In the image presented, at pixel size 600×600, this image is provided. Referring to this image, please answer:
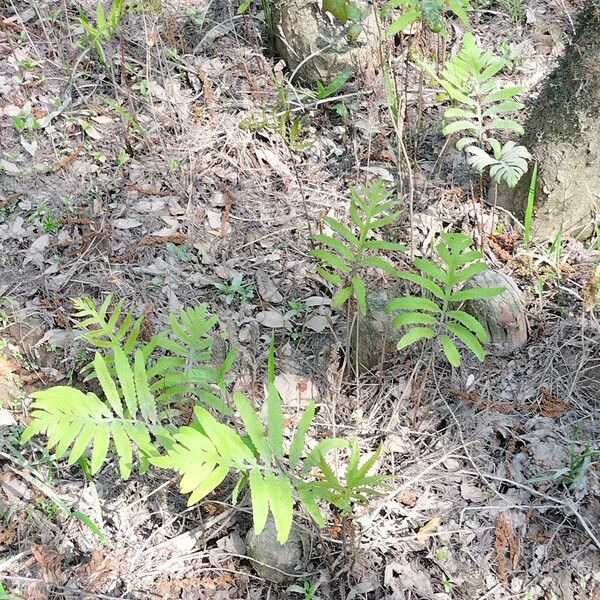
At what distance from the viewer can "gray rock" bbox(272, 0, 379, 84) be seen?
3.82m

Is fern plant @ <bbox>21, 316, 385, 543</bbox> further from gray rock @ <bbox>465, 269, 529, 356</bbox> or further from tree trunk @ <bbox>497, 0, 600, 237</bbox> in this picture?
tree trunk @ <bbox>497, 0, 600, 237</bbox>

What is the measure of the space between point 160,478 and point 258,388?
1.84 ft

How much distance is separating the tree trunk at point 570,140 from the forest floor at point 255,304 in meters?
0.15

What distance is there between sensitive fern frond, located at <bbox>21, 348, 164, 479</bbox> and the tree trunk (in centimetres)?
208

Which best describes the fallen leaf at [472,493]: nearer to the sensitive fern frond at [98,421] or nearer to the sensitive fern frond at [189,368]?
the sensitive fern frond at [189,368]

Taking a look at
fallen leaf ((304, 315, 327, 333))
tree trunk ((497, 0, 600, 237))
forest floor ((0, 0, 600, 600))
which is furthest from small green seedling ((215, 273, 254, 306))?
tree trunk ((497, 0, 600, 237))

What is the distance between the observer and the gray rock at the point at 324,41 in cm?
382

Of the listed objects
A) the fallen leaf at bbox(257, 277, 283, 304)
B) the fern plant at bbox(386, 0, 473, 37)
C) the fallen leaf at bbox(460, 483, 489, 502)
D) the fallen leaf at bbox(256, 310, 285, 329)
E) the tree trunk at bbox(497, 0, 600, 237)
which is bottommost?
the fallen leaf at bbox(460, 483, 489, 502)

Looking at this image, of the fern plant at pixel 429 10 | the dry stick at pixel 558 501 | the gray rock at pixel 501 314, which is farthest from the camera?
the gray rock at pixel 501 314

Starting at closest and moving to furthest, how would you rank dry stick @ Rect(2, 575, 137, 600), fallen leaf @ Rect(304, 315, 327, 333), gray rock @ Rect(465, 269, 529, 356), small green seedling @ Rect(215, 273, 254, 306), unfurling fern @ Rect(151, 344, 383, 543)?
unfurling fern @ Rect(151, 344, 383, 543) < dry stick @ Rect(2, 575, 137, 600) < gray rock @ Rect(465, 269, 529, 356) < fallen leaf @ Rect(304, 315, 327, 333) < small green seedling @ Rect(215, 273, 254, 306)

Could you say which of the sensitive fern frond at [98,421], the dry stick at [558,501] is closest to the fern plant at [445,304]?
the dry stick at [558,501]

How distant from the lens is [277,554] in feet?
7.75

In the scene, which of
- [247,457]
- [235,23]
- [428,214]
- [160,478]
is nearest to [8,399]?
[160,478]

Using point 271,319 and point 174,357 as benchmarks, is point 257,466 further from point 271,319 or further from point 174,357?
point 271,319
